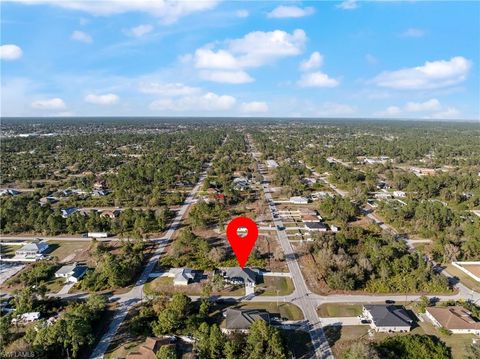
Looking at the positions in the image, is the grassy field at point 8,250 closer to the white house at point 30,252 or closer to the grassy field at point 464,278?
the white house at point 30,252

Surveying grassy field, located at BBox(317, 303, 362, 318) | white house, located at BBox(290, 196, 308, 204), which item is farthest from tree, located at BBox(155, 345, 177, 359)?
white house, located at BBox(290, 196, 308, 204)

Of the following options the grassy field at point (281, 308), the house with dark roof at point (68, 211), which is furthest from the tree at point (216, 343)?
the house with dark roof at point (68, 211)

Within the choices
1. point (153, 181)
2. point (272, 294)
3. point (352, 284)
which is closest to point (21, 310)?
point (272, 294)

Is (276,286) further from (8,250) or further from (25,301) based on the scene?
(8,250)

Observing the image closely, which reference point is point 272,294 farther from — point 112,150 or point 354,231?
point 112,150

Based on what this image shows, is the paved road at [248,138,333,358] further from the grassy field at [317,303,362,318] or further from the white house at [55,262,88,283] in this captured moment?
the white house at [55,262,88,283]

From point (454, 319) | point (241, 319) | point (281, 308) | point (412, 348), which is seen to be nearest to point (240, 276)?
point (281, 308)
